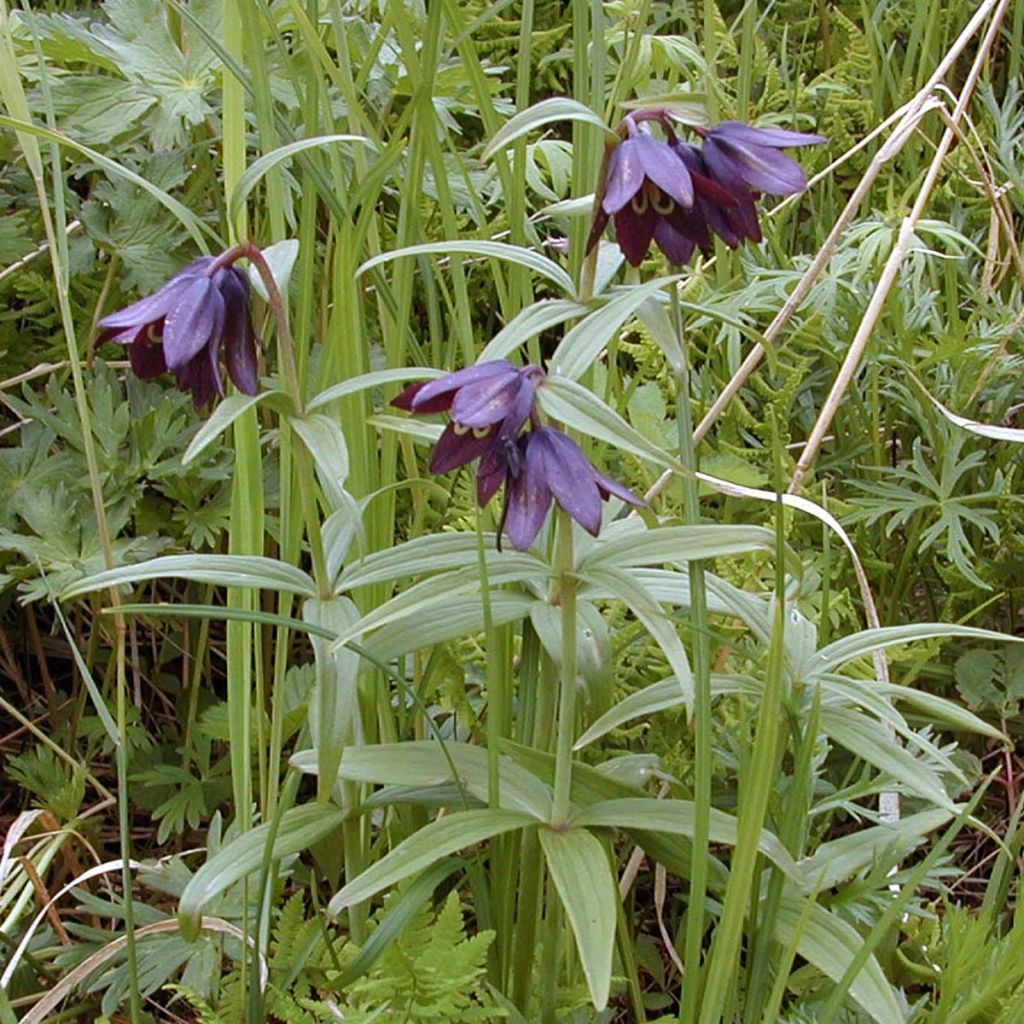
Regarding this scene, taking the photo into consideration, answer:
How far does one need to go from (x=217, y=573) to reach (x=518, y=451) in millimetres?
245

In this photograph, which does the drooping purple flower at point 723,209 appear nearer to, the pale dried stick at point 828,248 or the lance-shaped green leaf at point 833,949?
the pale dried stick at point 828,248

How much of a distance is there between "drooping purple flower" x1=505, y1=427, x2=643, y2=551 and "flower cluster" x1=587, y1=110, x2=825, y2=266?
154 mm

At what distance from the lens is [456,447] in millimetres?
852

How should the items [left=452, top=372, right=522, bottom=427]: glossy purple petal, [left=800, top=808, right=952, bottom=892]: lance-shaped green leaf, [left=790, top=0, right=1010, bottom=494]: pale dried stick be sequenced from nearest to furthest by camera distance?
[left=452, top=372, right=522, bottom=427]: glossy purple petal → [left=800, top=808, right=952, bottom=892]: lance-shaped green leaf → [left=790, top=0, right=1010, bottom=494]: pale dried stick

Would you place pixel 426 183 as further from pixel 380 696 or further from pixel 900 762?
pixel 900 762

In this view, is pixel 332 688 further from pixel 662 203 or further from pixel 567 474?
pixel 662 203

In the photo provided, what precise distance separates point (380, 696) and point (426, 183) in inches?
26.8

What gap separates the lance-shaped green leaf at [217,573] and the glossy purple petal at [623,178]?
350mm

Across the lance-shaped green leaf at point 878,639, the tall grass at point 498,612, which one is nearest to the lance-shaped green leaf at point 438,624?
the tall grass at point 498,612

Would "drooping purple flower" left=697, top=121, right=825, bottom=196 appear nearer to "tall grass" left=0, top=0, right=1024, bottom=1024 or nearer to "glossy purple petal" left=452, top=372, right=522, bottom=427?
"tall grass" left=0, top=0, right=1024, bottom=1024

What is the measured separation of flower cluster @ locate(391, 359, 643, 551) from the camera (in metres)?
0.80

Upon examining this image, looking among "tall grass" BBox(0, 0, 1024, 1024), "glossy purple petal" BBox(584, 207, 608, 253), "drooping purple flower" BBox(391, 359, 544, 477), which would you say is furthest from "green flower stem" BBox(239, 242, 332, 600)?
"glossy purple petal" BBox(584, 207, 608, 253)

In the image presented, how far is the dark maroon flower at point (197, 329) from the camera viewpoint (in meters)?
0.84

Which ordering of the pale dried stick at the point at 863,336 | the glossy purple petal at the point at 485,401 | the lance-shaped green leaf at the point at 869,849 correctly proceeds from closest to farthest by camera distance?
the glossy purple petal at the point at 485,401 → the lance-shaped green leaf at the point at 869,849 → the pale dried stick at the point at 863,336
